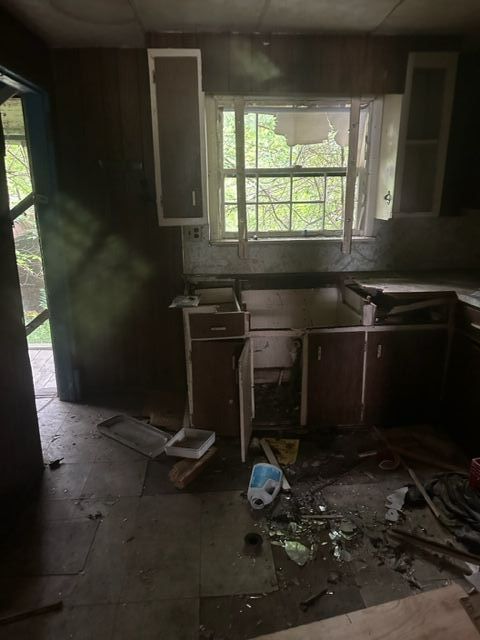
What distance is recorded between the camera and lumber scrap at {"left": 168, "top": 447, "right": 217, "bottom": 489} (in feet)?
8.45

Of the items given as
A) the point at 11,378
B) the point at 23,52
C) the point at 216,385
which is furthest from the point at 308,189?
the point at 11,378

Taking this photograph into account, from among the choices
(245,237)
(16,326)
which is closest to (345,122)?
(245,237)

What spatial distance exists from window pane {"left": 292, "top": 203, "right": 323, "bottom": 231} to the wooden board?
2738 millimetres

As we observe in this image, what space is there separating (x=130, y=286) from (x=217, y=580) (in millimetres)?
2273

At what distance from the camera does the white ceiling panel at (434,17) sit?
2529 millimetres

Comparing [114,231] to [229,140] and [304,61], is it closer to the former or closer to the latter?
[229,140]

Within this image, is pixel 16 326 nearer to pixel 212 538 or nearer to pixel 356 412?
pixel 212 538

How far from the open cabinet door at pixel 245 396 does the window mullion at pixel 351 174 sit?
3.85 ft

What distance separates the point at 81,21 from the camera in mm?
2670

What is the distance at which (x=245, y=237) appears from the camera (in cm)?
330

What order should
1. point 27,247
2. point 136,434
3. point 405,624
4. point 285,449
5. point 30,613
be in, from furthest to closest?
point 27,247 < point 136,434 < point 285,449 < point 30,613 < point 405,624

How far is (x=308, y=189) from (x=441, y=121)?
40.9 inches

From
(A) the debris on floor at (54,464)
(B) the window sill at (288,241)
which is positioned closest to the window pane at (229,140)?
(B) the window sill at (288,241)

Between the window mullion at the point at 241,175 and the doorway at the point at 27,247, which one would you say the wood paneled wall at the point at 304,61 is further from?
the doorway at the point at 27,247
